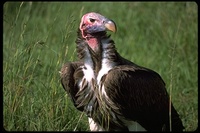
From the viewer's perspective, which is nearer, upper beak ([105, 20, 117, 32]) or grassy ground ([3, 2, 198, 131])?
upper beak ([105, 20, 117, 32])

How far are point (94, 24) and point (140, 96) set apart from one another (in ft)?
2.14

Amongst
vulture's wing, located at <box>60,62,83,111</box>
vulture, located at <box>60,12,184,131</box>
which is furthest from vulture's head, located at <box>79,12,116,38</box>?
vulture's wing, located at <box>60,62,83,111</box>

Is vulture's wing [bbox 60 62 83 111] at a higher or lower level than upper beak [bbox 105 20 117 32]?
lower

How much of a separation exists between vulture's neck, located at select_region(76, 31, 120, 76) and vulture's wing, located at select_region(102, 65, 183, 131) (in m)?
0.11

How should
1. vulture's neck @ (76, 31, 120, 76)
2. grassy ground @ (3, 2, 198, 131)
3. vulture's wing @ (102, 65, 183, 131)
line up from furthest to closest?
grassy ground @ (3, 2, 198, 131), vulture's neck @ (76, 31, 120, 76), vulture's wing @ (102, 65, 183, 131)

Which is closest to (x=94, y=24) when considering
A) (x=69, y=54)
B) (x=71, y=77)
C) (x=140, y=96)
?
(x=71, y=77)

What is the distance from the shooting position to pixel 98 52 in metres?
5.30

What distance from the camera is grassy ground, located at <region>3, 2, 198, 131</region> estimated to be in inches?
218

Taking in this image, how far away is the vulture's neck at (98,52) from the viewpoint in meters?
5.24

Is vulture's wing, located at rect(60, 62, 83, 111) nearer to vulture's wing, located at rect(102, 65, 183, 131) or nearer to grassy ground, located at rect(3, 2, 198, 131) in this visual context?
grassy ground, located at rect(3, 2, 198, 131)

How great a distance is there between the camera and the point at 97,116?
5.31 metres

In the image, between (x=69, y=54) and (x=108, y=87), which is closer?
(x=108, y=87)

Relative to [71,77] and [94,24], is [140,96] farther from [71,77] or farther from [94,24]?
[94,24]

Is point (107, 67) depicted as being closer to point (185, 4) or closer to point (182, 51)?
point (182, 51)
